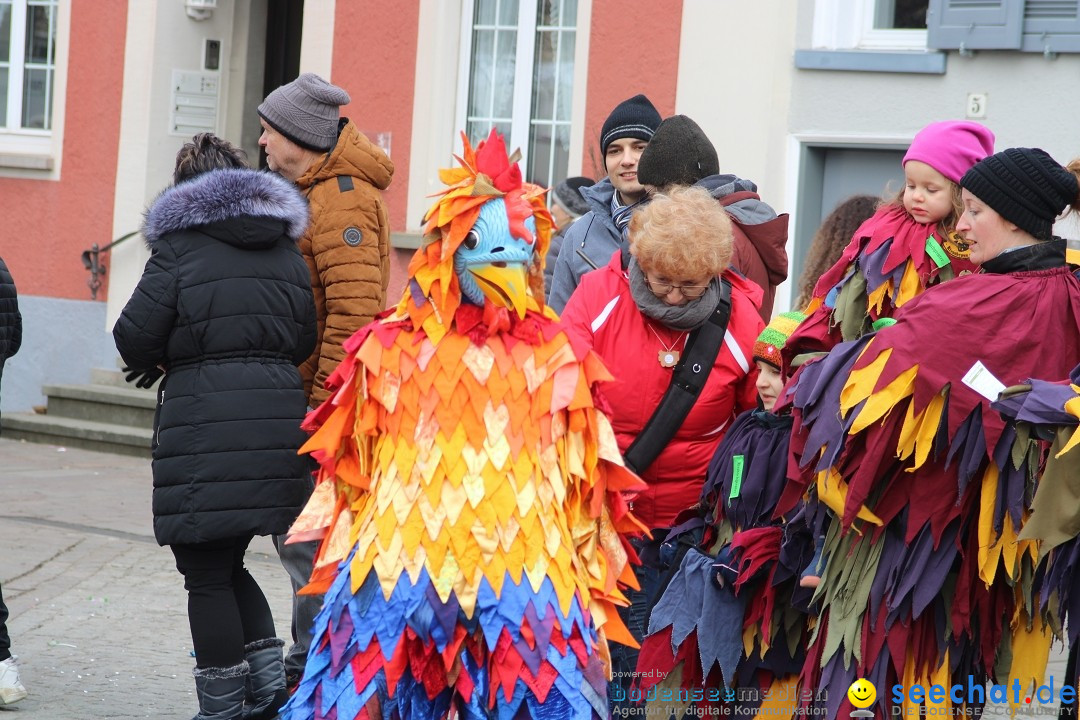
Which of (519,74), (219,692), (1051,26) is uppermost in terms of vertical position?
(1051,26)

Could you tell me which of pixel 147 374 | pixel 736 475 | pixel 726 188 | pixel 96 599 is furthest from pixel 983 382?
pixel 96 599

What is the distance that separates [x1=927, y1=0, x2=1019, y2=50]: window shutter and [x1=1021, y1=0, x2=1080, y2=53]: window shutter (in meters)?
0.05

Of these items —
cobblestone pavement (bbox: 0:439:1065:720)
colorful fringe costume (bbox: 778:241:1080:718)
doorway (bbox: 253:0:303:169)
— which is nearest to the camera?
colorful fringe costume (bbox: 778:241:1080:718)

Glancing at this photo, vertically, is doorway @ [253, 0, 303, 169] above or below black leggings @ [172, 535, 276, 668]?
above

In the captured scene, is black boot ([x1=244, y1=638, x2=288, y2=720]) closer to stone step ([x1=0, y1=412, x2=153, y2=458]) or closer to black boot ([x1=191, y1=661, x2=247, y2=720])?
black boot ([x1=191, y1=661, x2=247, y2=720])

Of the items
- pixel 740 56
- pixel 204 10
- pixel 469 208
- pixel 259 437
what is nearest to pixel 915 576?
pixel 469 208

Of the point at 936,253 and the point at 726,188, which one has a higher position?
the point at 726,188

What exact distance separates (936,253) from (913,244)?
0.07 m

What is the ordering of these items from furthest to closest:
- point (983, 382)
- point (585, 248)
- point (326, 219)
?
point (326, 219) → point (585, 248) → point (983, 382)

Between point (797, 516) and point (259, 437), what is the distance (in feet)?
5.62

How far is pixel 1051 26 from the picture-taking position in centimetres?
857

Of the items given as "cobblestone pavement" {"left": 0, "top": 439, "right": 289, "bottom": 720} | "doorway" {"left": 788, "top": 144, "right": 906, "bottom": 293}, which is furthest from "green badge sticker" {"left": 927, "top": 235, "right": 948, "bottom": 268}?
"doorway" {"left": 788, "top": 144, "right": 906, "bottom": 293}

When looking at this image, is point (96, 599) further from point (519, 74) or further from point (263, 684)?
point (519, 74)

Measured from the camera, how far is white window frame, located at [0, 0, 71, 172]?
12.7 m
